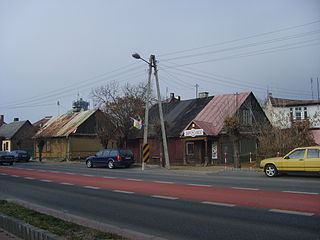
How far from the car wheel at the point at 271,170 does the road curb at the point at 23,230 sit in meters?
13.1

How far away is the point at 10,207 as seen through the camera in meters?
8.02

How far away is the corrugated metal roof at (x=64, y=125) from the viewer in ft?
140

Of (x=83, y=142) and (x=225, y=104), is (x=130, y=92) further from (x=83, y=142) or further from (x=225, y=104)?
(x=83, y=142)

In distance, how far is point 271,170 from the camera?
16.5 metres

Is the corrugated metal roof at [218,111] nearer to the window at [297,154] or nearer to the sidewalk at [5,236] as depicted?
the window at [297,154]

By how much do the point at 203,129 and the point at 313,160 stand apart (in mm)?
12634

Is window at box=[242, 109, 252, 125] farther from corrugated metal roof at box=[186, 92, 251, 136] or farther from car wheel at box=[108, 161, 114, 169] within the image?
car wheel at box=[108, 161, 114, 169]

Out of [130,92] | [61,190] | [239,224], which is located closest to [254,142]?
[130,92]

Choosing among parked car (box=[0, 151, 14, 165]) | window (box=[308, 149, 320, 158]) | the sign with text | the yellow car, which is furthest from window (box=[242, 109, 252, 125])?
parked car (box=[0, 151, 14, 165])

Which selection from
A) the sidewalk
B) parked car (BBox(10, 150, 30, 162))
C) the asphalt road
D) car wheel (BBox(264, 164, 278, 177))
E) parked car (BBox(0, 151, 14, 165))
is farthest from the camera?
parked car (BBox(10, 150, 30, 162))

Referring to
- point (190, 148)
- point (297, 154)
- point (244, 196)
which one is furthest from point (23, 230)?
point (190, 148)

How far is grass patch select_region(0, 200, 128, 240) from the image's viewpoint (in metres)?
5.54

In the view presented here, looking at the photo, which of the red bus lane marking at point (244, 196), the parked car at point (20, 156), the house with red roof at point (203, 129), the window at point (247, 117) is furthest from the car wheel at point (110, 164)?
the parked car at point (20, 156)

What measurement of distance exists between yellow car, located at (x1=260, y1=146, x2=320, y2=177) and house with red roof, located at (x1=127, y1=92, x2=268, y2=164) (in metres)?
9.04
